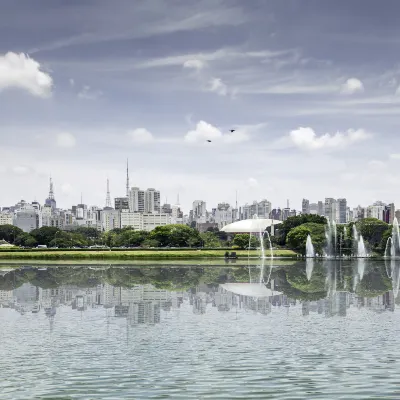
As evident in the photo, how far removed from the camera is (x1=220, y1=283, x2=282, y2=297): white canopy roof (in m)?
27.9

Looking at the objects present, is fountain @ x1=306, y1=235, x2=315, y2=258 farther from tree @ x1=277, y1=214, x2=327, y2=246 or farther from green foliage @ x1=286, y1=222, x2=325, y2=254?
tree @ x1=277, y1=214, x2=327, y2=246

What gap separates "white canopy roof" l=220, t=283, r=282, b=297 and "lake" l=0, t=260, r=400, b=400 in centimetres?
15

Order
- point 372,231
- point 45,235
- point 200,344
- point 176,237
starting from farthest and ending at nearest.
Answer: point 45,235 < point 176,237 < point 372,231 < point 200,344

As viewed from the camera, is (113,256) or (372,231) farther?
(372,231)

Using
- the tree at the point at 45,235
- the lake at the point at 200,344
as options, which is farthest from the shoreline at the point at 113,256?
the tree at the point at 45,235

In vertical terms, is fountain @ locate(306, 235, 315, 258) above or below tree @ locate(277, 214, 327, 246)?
below

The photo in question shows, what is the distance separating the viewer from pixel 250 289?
3034 centimetres

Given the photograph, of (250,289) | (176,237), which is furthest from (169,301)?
(176,237)

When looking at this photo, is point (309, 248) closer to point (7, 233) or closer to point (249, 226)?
point (7, 233)

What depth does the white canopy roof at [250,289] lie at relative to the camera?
91.4 ft

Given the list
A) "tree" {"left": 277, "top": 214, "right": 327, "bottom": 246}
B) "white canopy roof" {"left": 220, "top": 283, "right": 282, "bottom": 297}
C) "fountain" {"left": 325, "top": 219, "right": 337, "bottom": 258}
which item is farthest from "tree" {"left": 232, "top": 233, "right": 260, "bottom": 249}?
"white canopy roof" {"left": 220, "top": 283, "right": 282, "bottom": 297}

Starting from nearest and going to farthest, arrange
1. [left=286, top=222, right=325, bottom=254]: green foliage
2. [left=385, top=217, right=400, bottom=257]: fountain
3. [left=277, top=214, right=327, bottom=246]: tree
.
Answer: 1. [left=286, top=222, right=325, bottom=254]: green foliage
2. [left=385, top=217, right=400, bottom=257]: fountain
3. [left=277, top=214, right=327, bottom=246]: tree

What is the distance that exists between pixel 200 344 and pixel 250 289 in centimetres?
1489

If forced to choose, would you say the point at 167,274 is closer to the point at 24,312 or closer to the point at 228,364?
the point at 24,312
